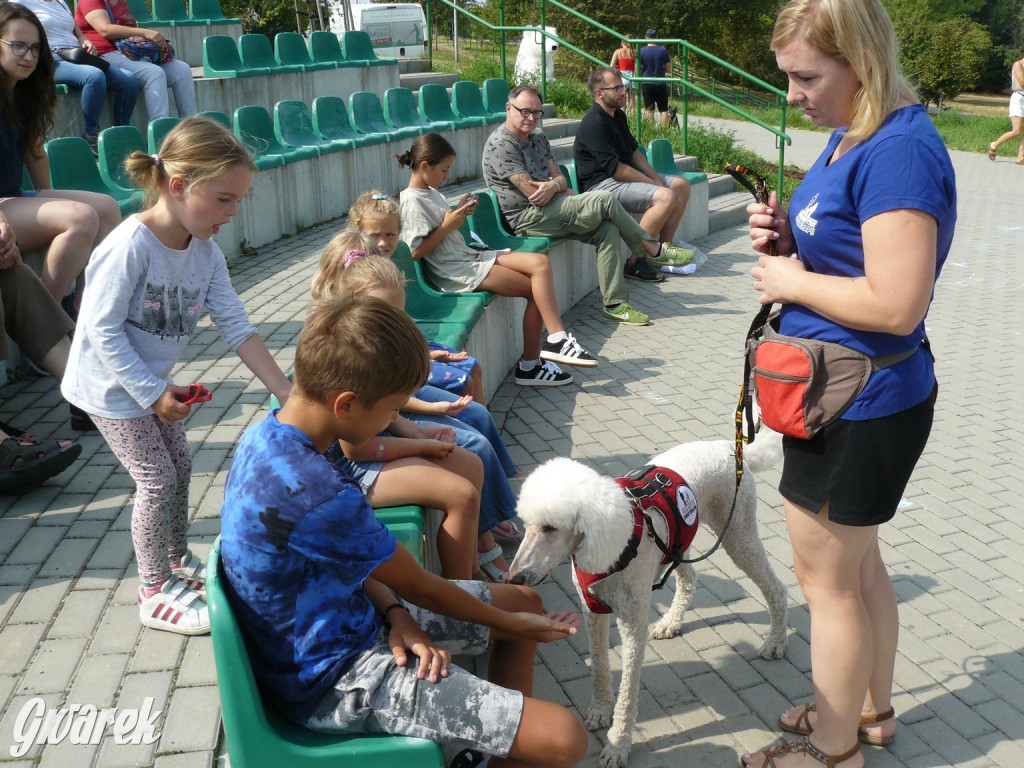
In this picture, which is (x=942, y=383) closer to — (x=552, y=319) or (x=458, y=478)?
(x=552, y=319)

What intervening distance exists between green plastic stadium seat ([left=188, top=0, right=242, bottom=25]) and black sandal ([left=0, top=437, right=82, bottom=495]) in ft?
41.1

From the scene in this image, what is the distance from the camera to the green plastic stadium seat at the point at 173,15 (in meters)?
13.9

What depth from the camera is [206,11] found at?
1484 cm

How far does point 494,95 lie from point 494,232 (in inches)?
246

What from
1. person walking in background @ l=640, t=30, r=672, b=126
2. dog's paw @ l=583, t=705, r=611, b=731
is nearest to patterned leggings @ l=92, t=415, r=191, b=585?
dog's paw @ l=583, t=705, r=611, b=731

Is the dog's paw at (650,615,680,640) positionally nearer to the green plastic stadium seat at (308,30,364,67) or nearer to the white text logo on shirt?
the white text logo on shirt

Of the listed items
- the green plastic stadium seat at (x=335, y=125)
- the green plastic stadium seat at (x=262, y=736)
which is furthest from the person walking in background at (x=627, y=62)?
the green plastic stadium seat at (x=262, y=736)

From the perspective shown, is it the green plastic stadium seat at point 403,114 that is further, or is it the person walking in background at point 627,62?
the person walking in background at point 627,62

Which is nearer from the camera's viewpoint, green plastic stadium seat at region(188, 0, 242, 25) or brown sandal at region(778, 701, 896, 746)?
brown sandal at region(778, 701, 896, 746)

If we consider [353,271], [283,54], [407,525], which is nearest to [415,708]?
[407,525]

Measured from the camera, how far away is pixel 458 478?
320 cm

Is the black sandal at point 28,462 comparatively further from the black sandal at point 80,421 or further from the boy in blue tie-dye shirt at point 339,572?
the boy in blue tie-dye shirt at point 339,572

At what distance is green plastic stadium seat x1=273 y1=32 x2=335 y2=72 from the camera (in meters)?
12.1

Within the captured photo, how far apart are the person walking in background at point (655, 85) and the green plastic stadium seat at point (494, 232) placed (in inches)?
356
